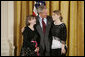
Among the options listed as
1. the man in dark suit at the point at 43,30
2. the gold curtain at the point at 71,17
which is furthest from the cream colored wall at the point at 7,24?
the man in dark suit at the point at 43,30

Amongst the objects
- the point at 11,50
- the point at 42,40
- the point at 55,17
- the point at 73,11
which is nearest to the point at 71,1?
the point at 73,11

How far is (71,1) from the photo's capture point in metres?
3.79

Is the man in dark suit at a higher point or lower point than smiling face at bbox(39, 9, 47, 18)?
lower

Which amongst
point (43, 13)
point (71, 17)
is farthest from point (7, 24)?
point (71, 17)

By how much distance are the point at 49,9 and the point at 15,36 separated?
2.83ft

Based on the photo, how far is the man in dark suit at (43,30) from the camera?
2.98 metres

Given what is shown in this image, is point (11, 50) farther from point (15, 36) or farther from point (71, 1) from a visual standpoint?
point (71, 1)

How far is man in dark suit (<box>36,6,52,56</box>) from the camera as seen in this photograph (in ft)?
9.77

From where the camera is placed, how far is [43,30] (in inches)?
118

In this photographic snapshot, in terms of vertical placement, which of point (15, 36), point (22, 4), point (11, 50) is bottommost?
point (11, 50)

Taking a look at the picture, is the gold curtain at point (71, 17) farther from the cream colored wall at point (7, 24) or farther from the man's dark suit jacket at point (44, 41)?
the man's dark suit jacket at point (44, 41)

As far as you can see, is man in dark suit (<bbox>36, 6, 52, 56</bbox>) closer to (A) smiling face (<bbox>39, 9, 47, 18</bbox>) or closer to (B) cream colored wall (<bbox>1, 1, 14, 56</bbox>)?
(A) smiling face (<bbox>39, 9, 47, 18</bbox>)

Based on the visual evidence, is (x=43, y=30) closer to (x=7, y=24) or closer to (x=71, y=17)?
(x=71, y=17)

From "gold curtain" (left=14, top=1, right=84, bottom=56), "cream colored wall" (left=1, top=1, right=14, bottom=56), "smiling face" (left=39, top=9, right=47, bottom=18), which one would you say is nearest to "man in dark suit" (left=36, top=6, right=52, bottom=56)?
"smiling face" (left=39, top=9, right=47, bottom=18)
